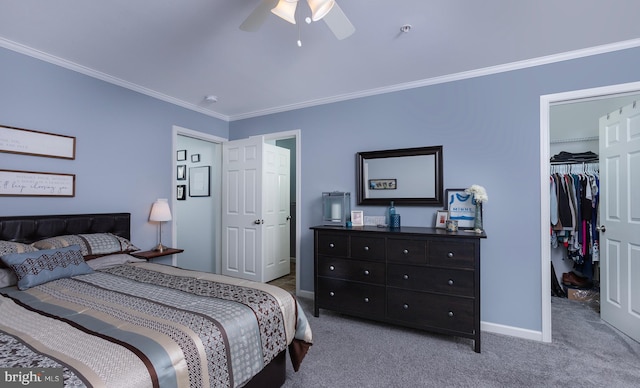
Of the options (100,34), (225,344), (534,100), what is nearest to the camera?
(225,344)

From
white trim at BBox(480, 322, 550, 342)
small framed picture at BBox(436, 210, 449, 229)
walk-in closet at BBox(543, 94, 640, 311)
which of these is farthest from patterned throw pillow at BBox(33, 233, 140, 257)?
walk-in closet at BBox(543, 94, 640, 311)

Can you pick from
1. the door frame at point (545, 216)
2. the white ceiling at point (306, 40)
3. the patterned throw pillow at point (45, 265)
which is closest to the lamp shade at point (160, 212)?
the patterned throw pillow at point (45, 265)

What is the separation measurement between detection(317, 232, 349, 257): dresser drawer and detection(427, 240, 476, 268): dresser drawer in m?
0.80

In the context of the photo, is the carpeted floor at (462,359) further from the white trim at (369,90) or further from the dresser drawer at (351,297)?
the white trim at (369,90)

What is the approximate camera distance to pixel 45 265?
2020 millimetres

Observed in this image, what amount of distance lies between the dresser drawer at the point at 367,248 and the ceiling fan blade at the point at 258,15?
6.47 feet

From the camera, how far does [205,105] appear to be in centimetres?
389

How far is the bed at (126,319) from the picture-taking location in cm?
108

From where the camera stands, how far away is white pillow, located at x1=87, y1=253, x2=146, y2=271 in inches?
95.0

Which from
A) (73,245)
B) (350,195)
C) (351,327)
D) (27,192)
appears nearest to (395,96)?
(350,195)

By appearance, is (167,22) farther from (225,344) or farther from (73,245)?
(225,344)

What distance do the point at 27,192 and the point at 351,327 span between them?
9.96 ft

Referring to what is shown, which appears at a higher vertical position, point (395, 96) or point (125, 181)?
point (395, 96)

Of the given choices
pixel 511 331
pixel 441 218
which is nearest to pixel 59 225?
pixel 441 218
